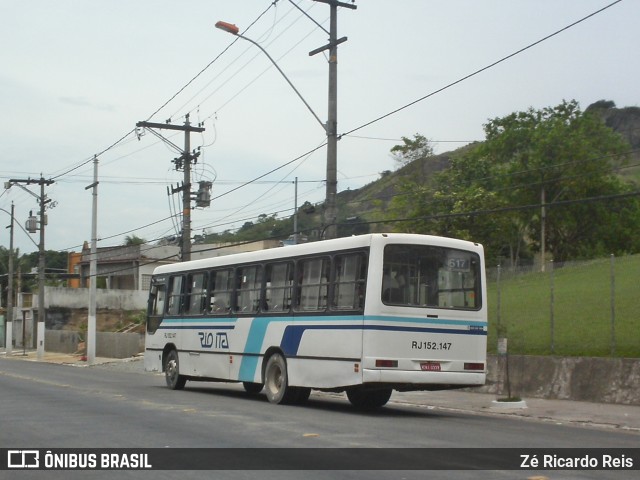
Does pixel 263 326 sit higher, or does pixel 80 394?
pixel 263 326

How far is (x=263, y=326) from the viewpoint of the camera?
1936 centimetres

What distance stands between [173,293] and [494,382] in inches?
325

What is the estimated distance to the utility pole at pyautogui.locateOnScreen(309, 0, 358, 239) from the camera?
76.5 ft

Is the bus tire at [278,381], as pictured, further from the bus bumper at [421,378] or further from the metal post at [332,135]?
the metal post at [332,135]

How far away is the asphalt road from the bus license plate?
2.69ft

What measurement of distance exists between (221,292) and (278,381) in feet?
11.2

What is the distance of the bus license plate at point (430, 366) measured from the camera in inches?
652

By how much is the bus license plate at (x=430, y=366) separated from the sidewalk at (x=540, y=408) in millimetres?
1947

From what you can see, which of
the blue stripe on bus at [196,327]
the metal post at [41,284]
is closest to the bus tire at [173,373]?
the blue stripe on bus at [196,327]

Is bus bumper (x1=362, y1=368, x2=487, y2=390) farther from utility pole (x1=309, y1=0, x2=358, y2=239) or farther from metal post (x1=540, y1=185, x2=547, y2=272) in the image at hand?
metal post (x1=540, y1=185, x2=547, y2=272)

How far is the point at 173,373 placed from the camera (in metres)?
23.7

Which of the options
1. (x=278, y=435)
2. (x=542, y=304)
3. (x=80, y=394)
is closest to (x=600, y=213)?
(x=542, y=304)

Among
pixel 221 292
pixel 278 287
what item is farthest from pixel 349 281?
pixel 221 292

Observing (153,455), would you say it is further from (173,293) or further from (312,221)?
(312,221)
